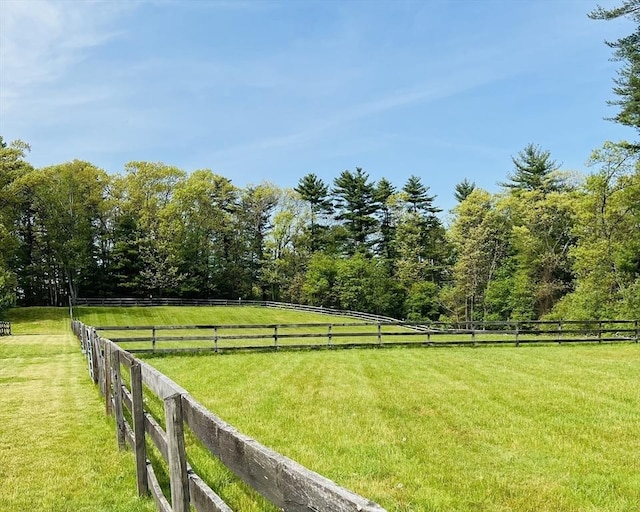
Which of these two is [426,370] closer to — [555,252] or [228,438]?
[228,438]

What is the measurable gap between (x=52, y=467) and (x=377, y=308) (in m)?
48.6

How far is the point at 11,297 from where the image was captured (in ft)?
114

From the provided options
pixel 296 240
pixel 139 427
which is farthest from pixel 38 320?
pixel 139 427

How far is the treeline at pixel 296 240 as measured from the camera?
4388 centimetres

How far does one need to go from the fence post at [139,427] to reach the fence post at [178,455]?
5.42ft

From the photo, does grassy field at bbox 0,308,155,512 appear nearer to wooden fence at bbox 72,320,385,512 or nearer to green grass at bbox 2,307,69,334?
wooden fence at bbox 72,320,385,512

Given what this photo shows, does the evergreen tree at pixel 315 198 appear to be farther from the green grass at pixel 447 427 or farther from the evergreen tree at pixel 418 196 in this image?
the green grass at pixel 447 427

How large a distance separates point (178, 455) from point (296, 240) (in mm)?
54305

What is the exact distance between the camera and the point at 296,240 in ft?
188

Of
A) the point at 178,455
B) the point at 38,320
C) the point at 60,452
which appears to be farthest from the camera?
the point at 38,320

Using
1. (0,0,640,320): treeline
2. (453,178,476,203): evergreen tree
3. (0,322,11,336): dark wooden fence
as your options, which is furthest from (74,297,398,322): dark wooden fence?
(453,178,476,203): evergreen tree

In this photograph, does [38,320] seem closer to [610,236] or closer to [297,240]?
[297,240]

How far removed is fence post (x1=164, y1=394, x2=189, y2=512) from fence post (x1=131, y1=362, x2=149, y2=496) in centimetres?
165

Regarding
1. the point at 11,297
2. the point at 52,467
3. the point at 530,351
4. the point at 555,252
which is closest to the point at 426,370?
the point at 530,351
